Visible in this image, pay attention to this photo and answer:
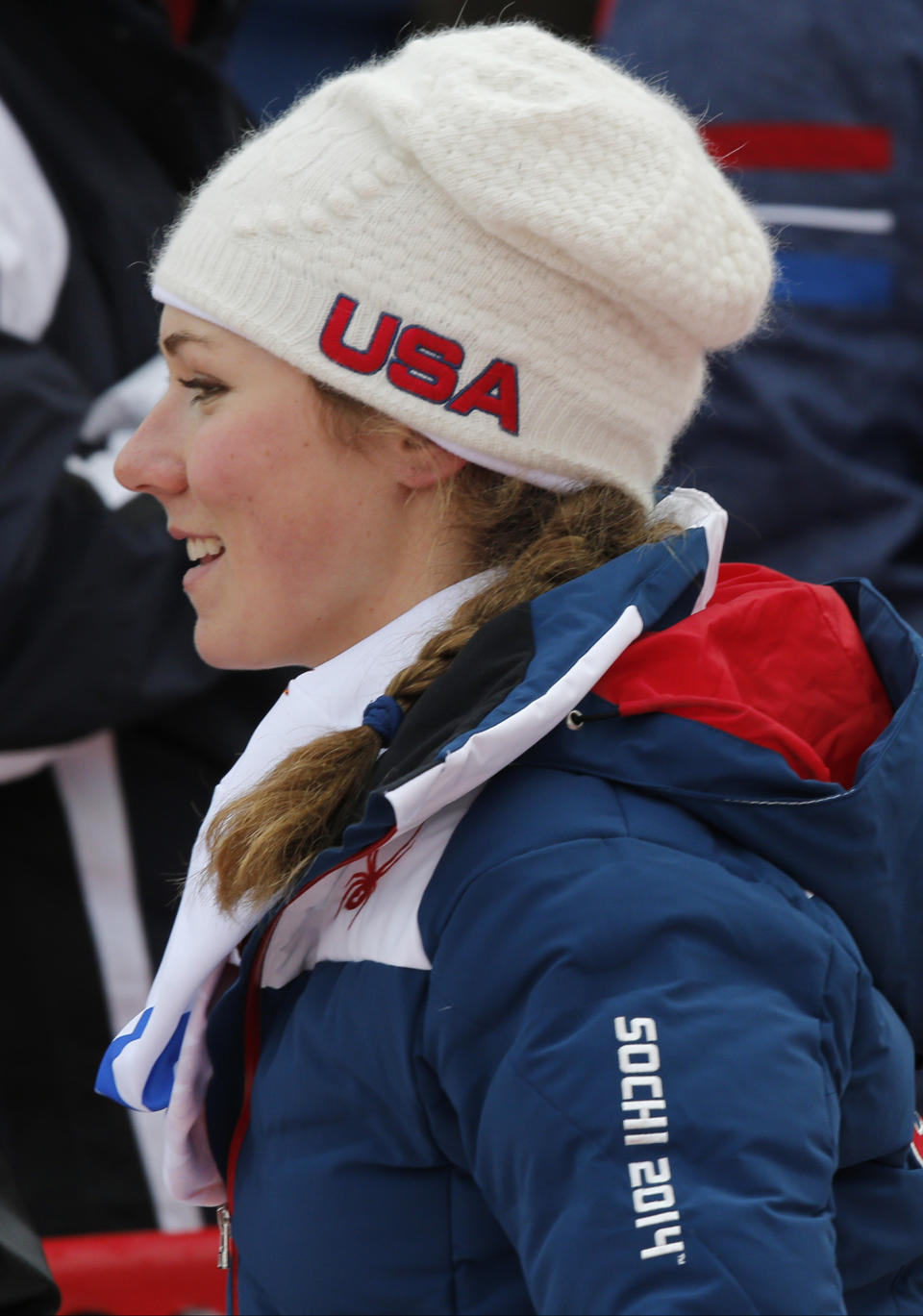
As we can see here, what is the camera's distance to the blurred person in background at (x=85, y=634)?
2441mm

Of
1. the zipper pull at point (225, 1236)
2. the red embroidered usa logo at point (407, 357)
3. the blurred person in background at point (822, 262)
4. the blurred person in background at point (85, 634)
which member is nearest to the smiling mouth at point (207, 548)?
the red embroidered usa logo at point (407, 357)

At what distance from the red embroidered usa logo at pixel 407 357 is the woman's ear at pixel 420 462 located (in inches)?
2.2

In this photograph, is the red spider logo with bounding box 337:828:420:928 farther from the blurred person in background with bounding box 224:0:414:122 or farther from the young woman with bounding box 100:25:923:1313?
the blurred person in background with bounding box 224:0:414:122

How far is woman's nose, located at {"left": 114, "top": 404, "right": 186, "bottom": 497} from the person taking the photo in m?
1.60

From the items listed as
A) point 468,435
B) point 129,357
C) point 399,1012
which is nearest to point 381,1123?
point 399,1012

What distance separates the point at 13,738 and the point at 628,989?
1502 millimetres

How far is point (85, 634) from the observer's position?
2.44 metres

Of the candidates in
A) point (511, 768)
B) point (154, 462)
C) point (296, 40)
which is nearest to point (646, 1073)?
point (511, 768)

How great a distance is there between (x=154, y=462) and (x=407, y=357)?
0.28 metres

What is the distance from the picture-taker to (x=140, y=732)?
104 inches

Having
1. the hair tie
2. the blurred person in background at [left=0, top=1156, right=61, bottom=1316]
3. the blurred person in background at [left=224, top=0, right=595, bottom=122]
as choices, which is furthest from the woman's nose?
the blurred person in background at [left=224, top=0, right=595, bottom=122]

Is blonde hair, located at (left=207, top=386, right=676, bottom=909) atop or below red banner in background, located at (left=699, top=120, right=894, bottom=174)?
atop

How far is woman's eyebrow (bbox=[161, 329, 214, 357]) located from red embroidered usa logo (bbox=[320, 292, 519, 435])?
0.44ft

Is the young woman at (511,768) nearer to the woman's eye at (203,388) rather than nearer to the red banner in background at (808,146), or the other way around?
the woman's eye at (203,388)
